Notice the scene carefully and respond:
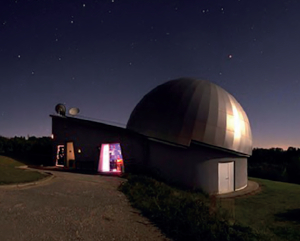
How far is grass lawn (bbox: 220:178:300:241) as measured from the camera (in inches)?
315

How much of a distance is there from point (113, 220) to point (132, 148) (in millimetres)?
9493

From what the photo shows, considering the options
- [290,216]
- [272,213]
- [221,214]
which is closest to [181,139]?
[272,213]

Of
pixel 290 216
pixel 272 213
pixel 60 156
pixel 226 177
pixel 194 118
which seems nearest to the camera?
pixel 290 216

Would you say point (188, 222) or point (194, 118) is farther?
point (194, 118)

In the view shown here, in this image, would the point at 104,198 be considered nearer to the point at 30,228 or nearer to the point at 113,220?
the point at 113,220

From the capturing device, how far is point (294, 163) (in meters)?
26.1

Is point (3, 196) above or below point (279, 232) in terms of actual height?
above

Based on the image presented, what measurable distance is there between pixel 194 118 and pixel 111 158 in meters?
7.08

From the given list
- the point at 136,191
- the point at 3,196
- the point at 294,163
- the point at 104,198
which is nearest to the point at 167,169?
the point at 136,191

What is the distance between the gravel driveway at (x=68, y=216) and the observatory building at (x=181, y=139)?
6220 mm

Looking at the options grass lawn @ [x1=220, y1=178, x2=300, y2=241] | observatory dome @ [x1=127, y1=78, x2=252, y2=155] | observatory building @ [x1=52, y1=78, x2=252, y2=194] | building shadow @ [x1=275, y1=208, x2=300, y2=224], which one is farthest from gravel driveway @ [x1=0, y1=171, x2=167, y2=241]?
observatory dome @ [x1=127, y1=78, x2=252, y2=155]

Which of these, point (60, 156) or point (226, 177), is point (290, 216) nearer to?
point (226, 177)

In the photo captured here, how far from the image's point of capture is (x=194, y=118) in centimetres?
1537

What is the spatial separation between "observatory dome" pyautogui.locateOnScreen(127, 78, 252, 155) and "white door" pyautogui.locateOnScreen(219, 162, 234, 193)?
1195mm
